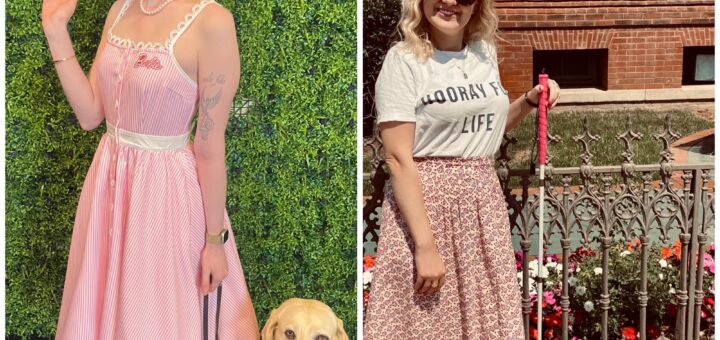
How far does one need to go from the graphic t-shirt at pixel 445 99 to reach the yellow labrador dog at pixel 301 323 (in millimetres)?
662

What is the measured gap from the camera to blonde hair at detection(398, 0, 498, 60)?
320 centimetres

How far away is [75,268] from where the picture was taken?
10.6 ft

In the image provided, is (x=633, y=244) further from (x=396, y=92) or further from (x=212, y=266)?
(x=212, y=266)

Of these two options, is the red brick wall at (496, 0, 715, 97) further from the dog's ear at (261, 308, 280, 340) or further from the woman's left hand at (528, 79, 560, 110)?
the dog's ear at (261, 308, 280, 340)

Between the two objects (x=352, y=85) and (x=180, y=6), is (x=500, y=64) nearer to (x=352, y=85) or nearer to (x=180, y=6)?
(x=352, y=85)

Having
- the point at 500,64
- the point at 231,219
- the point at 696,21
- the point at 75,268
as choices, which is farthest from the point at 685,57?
the point at 75,268

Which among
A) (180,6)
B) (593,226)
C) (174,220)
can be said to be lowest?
(593,226)

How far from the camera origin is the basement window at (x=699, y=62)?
12.8 ft

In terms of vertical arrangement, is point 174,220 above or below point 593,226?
above

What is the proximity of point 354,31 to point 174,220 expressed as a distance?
102cm

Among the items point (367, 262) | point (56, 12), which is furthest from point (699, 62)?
point (56, 12)

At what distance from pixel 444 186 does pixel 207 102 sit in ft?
2.93

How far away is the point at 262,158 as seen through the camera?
11.8 ft

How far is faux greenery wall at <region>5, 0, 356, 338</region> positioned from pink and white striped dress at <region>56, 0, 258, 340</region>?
52 centimetres
